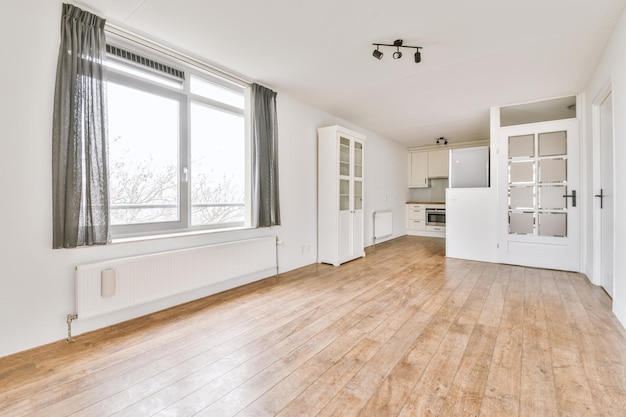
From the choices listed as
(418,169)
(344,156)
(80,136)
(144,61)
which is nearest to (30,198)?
(80,136)

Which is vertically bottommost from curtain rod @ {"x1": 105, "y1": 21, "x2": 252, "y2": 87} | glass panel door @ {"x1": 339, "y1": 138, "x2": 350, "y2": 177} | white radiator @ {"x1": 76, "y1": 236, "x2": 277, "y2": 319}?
white radiator @ {"x1": 76, "y1": 236, "x2": 277, "y2": 319}

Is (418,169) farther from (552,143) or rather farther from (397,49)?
(397,49)

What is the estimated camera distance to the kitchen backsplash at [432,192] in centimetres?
850

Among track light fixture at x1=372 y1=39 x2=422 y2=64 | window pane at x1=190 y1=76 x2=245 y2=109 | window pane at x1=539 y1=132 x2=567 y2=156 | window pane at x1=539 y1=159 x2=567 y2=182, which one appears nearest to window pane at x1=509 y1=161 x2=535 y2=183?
window pane at x1=539 y1=159 x2=567 y2=182

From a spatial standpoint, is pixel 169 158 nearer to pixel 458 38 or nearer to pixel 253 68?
pixel 253 68

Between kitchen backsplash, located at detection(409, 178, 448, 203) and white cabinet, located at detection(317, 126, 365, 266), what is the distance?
4357mm

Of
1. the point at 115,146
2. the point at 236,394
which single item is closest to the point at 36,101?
the point at 115,146

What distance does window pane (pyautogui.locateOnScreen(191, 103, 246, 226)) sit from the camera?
342 cm

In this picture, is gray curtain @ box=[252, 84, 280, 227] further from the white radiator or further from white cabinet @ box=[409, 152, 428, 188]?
white cabinet @ box=[409, 152, 428, 188]

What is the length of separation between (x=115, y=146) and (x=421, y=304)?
3347 mm

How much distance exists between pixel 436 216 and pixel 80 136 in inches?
307

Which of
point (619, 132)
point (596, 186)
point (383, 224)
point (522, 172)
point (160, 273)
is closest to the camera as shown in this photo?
point (619, 132)

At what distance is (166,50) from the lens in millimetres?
2965

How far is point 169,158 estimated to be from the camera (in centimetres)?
313
